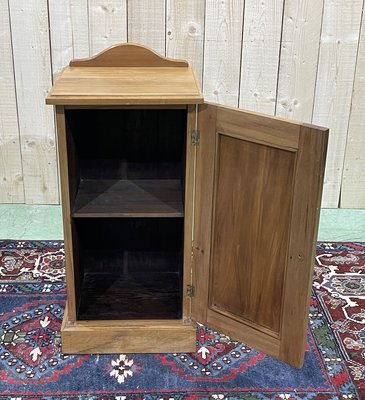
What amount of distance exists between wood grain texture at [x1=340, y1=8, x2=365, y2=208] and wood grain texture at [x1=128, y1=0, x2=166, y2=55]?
0.99 m

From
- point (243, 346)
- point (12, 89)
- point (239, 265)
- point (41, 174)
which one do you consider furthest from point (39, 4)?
point (243, 346)

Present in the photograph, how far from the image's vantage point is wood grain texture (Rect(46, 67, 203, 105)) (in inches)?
73.2

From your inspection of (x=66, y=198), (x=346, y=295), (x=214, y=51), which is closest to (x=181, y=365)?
(x=66, y=198)

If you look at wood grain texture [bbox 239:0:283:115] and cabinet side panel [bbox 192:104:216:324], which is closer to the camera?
cabinet side panel [bbox 192:104:216:324]

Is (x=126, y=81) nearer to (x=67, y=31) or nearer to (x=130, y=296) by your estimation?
(x=130, y=296)

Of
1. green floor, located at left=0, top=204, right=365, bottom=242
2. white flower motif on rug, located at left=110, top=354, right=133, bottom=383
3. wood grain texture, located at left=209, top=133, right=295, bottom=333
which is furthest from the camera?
green floor, located at left=0, top=204, right=365, bottom=242

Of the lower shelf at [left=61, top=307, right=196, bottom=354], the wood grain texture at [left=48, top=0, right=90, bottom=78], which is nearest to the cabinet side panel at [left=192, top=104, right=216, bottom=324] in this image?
the lower shelf at [left=61, top=307, right=196, bottom=354]

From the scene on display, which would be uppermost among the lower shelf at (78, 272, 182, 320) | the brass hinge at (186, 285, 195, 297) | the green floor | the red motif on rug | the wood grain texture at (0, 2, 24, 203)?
the wood grain texture at (0, 2, 24, 203)

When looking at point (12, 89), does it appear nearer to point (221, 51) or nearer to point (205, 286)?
point (221, 51)

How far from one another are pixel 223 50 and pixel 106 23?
58 centimetres

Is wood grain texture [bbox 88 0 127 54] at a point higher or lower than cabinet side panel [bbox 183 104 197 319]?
higher

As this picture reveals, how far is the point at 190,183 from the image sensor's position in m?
2.01

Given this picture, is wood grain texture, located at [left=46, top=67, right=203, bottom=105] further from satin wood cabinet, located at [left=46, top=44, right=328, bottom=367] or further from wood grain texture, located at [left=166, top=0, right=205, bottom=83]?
wood grain texture, located at [left=166, top=0, right=205, bottom=83]

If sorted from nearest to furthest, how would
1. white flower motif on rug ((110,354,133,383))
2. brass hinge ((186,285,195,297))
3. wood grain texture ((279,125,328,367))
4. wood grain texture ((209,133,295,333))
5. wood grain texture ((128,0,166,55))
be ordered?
wood grain texture ((279,125,328,367)), wood grain texture ((209,133,295,333)), white flower motif on rug ((110,354,133,383)), brass hinge ((186,285,195,297)), wood grain texture ((128,0,166,55))
